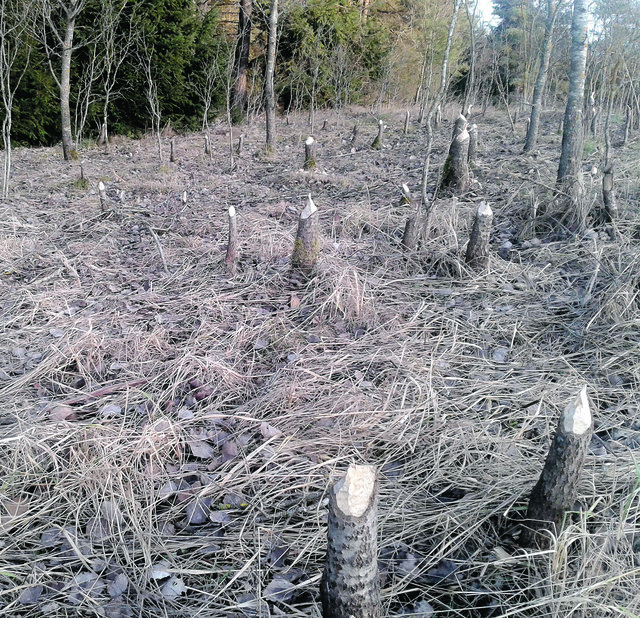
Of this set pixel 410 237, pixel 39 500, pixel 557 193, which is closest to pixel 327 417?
pixel 39 500

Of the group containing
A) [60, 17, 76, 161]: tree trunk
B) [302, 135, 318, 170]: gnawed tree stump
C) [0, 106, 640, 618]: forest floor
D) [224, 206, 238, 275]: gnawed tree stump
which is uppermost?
[60, 17, 76, 161]: tree trunk

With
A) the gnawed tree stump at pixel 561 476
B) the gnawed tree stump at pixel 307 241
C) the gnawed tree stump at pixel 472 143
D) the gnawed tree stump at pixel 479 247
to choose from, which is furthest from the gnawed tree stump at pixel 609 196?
the gnawed tree stump at pixel 561 476

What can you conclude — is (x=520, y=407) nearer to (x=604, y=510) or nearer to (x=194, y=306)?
(x=604, y=510)

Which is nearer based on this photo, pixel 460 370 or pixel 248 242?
pixel 460 370

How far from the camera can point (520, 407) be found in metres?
2.63

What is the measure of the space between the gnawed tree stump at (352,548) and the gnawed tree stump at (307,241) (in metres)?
2.92

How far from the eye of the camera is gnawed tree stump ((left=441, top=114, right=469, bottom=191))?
6270 millimetres

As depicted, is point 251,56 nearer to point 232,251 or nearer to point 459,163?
point 459,163

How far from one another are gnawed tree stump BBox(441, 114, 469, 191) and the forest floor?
0.86 meters

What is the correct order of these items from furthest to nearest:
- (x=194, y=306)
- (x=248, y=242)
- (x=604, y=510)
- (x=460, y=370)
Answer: (x=248, y=242)
(x=194, y=306)
(x=460, y=370)
(x=604, y=510)

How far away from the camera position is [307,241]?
13.3 feet

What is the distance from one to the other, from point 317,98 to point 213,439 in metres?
17.3

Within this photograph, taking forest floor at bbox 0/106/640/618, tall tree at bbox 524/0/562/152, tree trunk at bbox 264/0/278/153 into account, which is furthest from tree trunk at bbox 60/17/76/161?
tall tree at bbox 524/0/562/152

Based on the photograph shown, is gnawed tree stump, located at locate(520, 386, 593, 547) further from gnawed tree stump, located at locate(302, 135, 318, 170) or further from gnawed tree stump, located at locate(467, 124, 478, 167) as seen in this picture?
gnawed tree stump, located at locate(302, 135, 318, 170)
